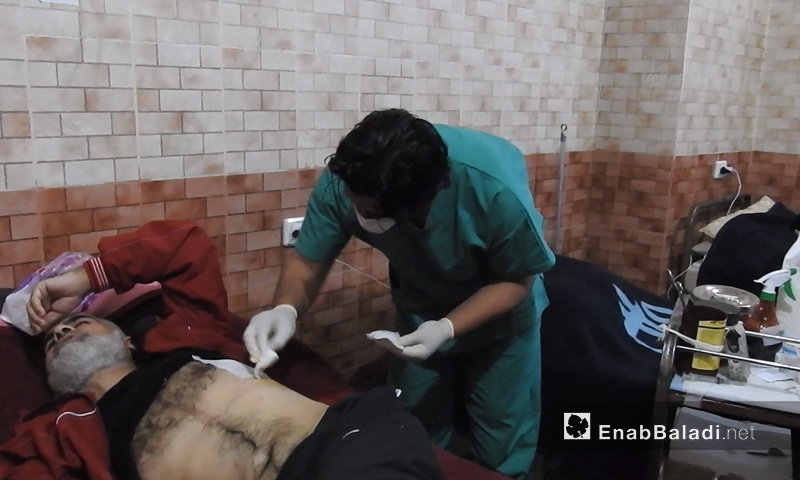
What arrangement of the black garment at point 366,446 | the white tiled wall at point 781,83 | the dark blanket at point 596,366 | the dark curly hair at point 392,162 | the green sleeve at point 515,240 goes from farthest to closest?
the white tiled wall at point 781,83, the dark blanket at point 596,366, the green sleeve at point 515,240, the dark curly hair at point 392,162, the black garment at point 366,446

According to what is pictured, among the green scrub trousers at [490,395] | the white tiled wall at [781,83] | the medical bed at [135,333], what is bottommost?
the green scrub trousers at [490,395]

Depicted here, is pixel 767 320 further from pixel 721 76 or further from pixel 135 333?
pixel 135 333

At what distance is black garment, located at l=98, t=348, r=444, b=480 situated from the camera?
1055 mm

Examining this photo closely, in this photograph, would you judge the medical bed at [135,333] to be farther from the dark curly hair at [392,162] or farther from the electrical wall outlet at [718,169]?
the electrical wall outlet at [718,169]

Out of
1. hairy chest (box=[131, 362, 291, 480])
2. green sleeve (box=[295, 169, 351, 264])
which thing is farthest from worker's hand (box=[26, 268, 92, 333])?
green sleeve (box=[295, 169, 351, 264])

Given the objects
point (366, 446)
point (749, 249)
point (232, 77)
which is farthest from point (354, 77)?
point (749, 249)

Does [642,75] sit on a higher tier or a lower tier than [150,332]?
higher

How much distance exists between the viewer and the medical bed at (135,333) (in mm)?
1292

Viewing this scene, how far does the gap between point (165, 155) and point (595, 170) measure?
1936 millimetres

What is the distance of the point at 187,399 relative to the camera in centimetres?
134

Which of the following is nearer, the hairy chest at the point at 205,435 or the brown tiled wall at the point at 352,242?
the hairy chest at the point at 205,435

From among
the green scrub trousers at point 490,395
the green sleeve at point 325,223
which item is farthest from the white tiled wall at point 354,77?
the green scrub trousers at point 490,395

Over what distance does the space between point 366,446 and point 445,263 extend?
0.50m

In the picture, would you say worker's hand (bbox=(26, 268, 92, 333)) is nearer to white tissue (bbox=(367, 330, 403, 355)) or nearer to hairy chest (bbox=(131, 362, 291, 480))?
hairy chest (bbox=(131, 362, 291, 480))
